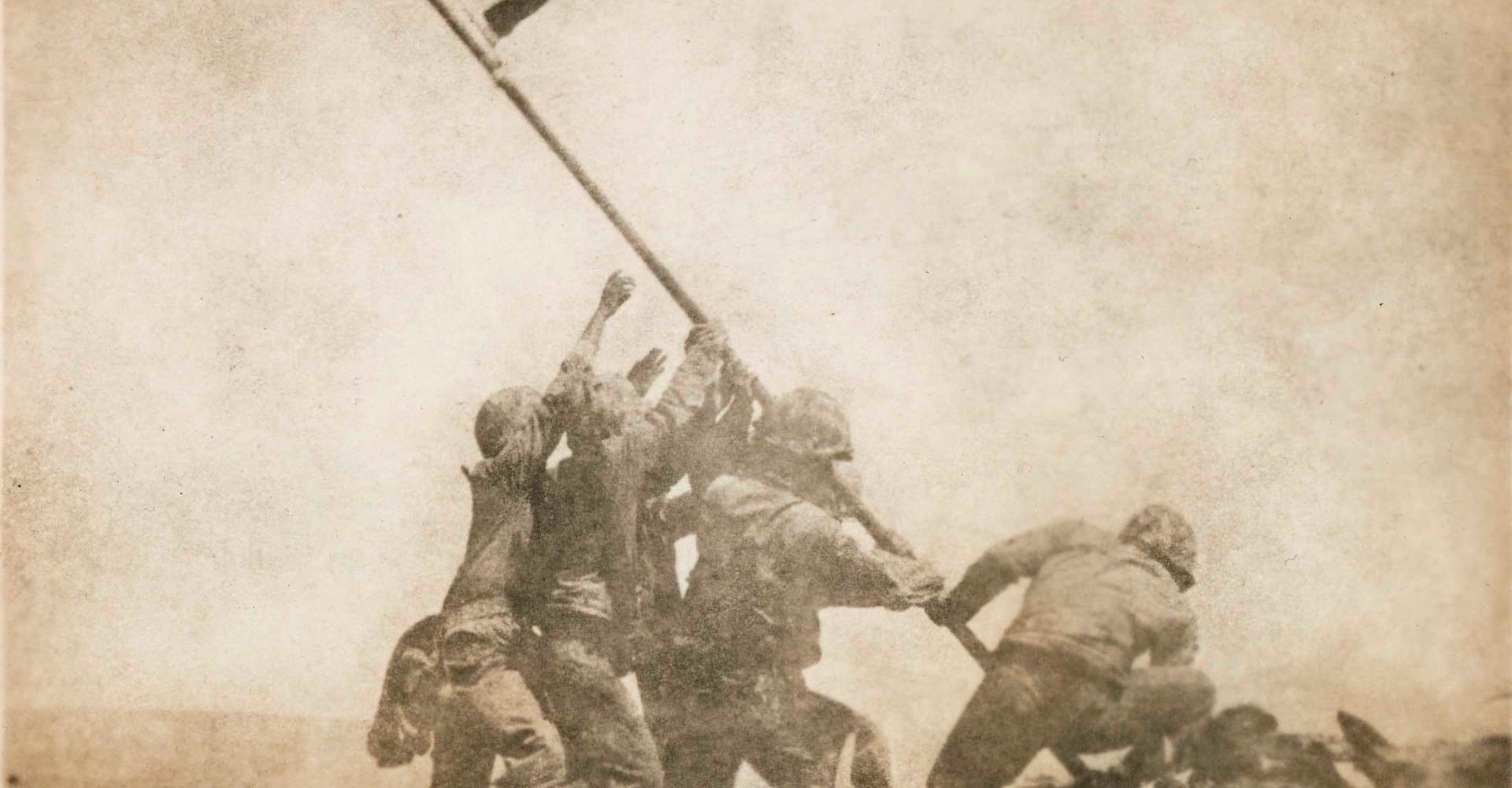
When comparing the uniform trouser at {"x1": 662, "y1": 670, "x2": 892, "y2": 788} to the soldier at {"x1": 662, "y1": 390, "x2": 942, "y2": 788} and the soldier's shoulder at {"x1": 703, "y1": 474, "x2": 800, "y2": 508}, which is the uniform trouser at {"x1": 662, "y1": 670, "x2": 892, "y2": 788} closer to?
the soldier at {"x1": 662, "y1": 390, "x2": 942, "y2": 788}

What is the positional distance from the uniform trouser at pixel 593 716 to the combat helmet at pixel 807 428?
1155mm

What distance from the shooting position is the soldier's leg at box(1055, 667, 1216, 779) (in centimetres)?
523

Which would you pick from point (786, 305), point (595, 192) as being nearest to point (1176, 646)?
point (786, 305)

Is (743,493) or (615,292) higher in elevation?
(615,292)

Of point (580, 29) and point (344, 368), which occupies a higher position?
point (580, 29)

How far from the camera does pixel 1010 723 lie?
5262 millimetres

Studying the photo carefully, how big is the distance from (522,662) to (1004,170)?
3.09m

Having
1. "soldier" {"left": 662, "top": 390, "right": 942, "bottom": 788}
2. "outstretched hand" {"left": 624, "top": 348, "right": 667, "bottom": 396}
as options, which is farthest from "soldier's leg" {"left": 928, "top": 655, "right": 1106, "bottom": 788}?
"outstretched hand" {"left": 624, "top": 348, "right": 667, "bottom": 396}

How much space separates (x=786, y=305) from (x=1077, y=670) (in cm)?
210

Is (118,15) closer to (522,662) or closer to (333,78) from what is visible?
(333,78)

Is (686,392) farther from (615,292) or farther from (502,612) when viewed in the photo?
(502,612)

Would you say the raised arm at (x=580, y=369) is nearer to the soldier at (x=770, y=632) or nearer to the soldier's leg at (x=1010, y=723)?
the soldier at (x=770, y=632)

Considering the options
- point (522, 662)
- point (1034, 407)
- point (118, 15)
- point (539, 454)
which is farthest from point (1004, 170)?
point (118, 15)

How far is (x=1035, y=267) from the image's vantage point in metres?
6.06
